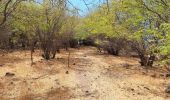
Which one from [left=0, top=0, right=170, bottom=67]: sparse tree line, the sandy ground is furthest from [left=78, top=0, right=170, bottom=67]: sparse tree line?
Answer: the sandy ground

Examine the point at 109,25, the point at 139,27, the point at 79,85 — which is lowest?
the point at 79,85

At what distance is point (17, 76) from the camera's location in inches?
784

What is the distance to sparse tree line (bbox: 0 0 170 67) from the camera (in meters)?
15.0

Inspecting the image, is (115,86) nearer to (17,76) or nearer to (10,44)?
(17,76)

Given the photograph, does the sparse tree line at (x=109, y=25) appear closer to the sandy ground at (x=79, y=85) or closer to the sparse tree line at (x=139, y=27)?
the sparse tree line at (x=139, y=27)

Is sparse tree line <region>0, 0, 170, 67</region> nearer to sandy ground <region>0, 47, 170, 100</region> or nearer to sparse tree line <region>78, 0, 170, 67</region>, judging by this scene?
sparse tree line <region>78, 0, 170, 67</region>

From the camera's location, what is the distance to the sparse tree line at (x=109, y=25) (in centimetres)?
1498

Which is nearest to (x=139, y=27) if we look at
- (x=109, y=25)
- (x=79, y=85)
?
(x=79, y=85)

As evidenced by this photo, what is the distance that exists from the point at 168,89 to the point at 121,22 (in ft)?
39.6

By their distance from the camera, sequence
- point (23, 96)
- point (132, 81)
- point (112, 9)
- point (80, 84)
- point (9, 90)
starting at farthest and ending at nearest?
1. point (112, 9)
2. point (132, 81)
3. point (80, 84)
4. point (9, 90)
5. point (23, 96)

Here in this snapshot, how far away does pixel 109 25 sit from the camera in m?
31.0

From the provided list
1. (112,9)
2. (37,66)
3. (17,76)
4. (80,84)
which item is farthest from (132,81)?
(112,9)

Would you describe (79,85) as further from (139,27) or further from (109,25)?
(109,25)

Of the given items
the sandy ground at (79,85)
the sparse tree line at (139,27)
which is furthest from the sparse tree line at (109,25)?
the sandy ground at (79,85)
